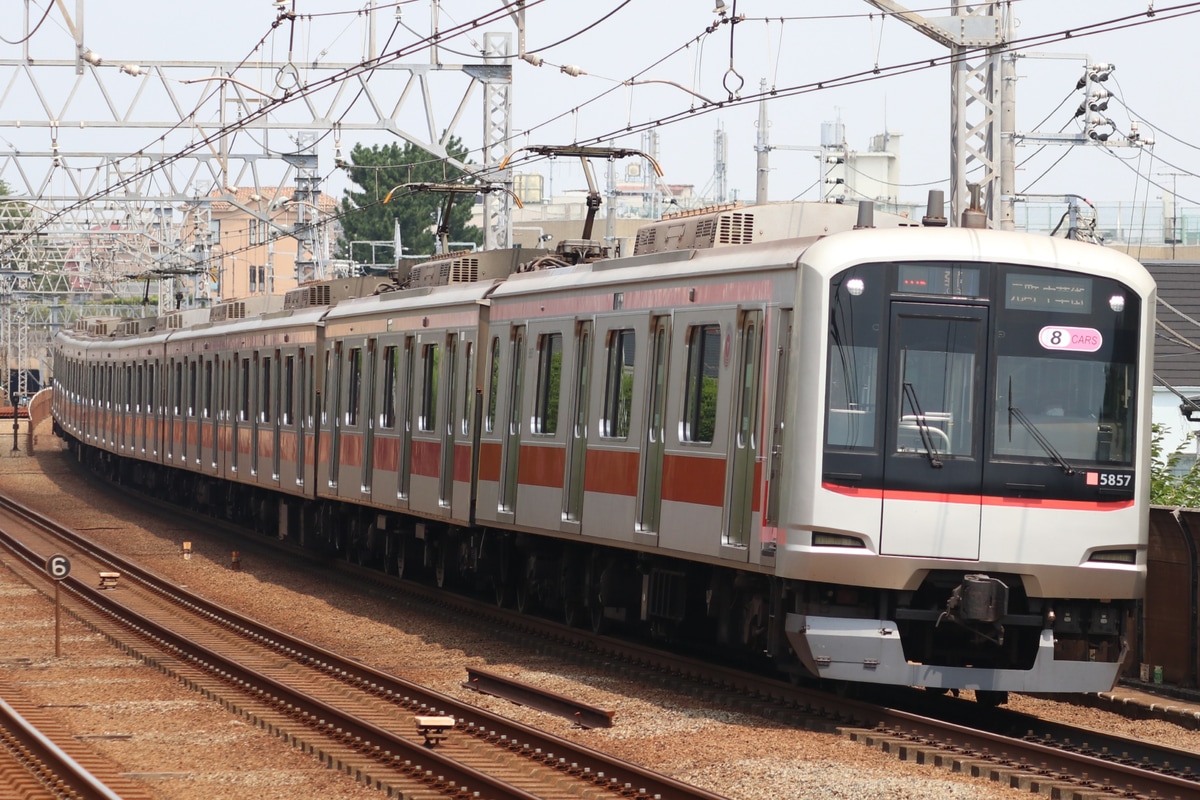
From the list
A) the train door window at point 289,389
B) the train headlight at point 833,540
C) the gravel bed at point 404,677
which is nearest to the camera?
the gravel bed at point 404,677

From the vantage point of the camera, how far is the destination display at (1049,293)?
38.1 ft

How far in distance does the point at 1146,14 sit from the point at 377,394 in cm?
1038

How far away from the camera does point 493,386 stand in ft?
56.3

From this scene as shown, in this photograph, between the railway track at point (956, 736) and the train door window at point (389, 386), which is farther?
the train door window at point (389, 386)

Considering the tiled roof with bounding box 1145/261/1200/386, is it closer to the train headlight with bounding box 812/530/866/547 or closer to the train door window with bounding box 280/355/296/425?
the train door window with bounding box 280/355/296/425

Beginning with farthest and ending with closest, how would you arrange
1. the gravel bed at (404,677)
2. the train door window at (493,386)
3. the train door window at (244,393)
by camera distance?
the train door window at (244,393), the train door window at (493,386), the gravel bed at (404,677)

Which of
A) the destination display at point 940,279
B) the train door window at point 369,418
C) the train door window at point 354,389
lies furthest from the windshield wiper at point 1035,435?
the train door window at point 354,389

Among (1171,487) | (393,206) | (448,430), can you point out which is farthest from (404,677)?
(393,206)

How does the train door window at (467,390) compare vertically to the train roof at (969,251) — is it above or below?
below

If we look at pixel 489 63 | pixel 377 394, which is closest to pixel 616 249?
pixel 377 394

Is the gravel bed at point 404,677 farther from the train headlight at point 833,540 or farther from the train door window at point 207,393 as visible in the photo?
the train door window at point 207,393

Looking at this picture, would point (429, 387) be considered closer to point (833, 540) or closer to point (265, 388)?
point (265, 388)

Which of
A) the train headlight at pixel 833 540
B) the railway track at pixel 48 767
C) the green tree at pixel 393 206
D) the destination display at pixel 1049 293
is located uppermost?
the green tree at pixel 393 206

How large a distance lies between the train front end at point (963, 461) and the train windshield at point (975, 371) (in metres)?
0.01
